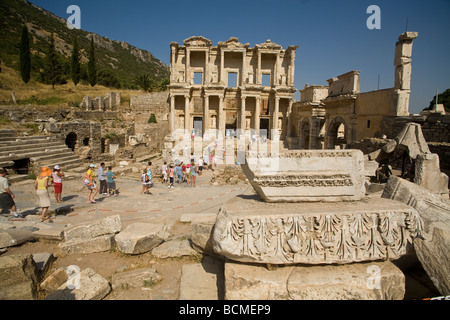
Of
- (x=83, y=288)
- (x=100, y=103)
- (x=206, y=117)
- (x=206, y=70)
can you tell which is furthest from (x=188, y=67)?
(x=83, y=288)

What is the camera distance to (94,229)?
201 inches

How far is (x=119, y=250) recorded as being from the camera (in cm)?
479

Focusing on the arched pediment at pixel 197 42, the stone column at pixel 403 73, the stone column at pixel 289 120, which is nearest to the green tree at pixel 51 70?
the arched pediment at pixel 197 42

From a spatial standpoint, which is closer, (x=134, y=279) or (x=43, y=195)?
(x=134, y=279)

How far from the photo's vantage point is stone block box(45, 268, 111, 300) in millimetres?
3404

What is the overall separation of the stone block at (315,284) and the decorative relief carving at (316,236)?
14 cm

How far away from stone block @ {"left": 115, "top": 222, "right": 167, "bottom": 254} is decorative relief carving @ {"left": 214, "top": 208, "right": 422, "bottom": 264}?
6.17ft

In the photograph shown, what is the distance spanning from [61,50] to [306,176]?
60827mm

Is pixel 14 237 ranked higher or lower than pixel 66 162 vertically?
lower

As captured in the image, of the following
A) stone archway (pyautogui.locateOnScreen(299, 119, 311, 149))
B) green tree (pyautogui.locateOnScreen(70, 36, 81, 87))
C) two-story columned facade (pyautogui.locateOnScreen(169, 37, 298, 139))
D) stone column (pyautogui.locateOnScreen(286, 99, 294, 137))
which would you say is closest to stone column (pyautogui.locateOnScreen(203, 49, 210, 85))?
two-story columned facade (pyautogui.locateOnScreen(169, 37, 298, 139))

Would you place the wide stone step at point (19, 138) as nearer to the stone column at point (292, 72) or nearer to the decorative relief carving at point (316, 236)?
the decorative relief carving at point (316, 236)

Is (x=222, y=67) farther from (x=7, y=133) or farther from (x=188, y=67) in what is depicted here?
(x=7, y=133)
